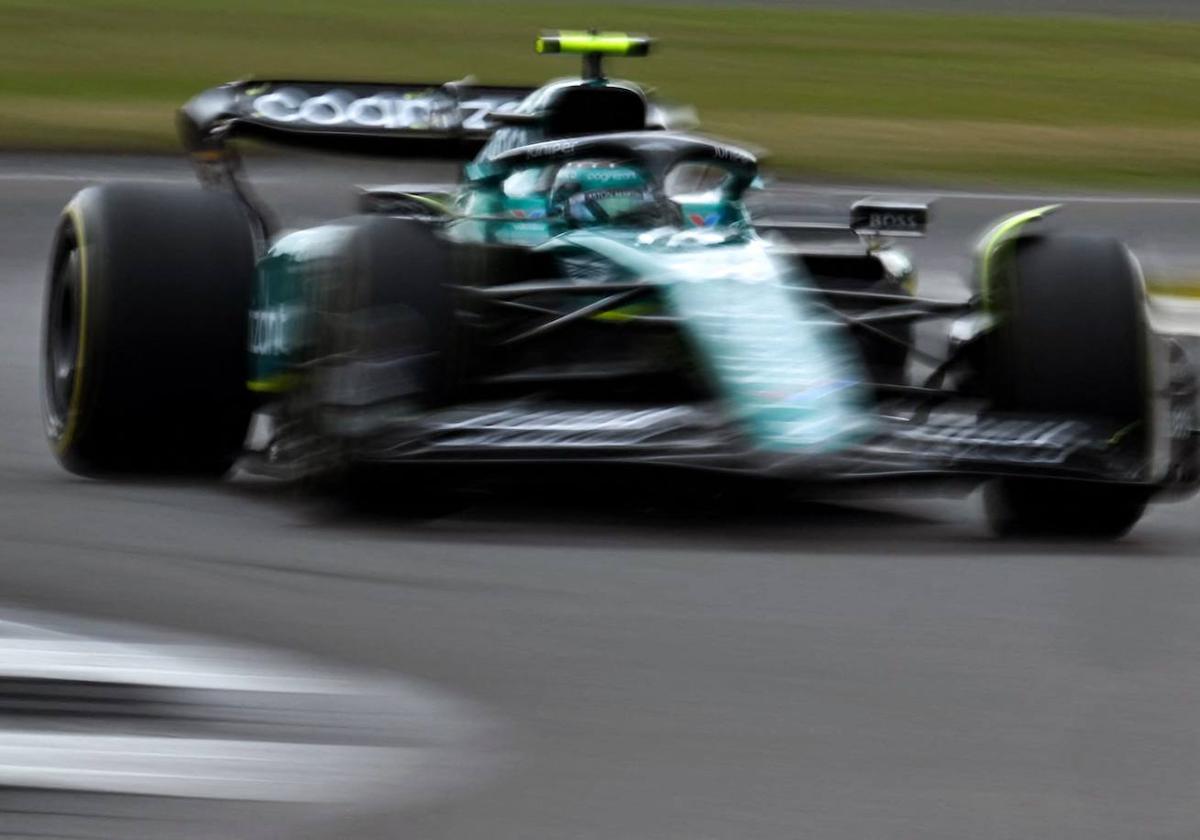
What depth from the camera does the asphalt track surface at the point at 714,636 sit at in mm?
3797

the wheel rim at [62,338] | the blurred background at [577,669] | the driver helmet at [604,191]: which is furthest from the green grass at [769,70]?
the driver helmet at [604,191]

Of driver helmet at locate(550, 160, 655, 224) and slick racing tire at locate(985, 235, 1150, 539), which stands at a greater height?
driver helmet at locate(550, 160, 655, 224)

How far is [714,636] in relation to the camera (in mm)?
4996

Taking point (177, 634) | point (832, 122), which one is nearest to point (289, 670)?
point (177, 634)

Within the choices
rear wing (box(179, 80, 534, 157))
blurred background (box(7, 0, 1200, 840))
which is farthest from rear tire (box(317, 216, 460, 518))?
rear wing (box(179, 80, 534, 157))

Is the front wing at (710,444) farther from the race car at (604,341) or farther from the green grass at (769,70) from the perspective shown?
the green grass at (769,70)

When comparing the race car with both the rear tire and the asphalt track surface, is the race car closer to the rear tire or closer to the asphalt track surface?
the rear tire

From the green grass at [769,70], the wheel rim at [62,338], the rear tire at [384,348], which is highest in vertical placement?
the rear tire at [384,348]

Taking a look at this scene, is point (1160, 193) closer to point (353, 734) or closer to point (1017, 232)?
point (1017, 232)

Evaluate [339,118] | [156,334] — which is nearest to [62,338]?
[156,334]

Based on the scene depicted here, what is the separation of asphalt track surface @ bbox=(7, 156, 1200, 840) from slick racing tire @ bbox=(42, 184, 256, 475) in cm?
14

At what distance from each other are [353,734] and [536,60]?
1927 cm

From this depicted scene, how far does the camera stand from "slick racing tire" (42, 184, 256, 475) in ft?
22.9

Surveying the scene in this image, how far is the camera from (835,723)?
4.29 metres
